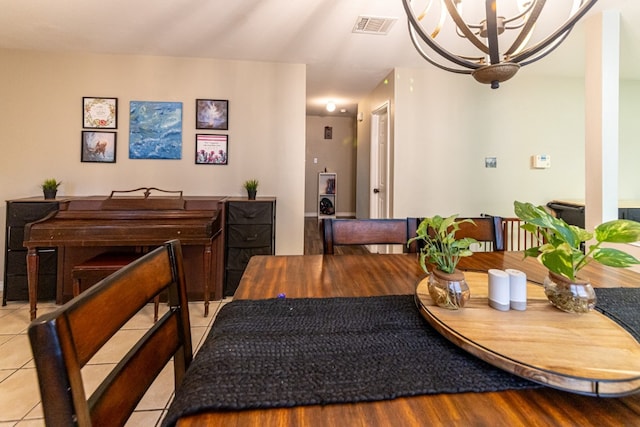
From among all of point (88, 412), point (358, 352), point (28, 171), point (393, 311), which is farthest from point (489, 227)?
point (28, 171)

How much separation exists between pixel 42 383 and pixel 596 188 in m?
3.04

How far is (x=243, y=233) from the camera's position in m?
2.80

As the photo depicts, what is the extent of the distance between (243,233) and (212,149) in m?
1.03

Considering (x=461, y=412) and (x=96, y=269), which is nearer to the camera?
(x=461, y=412)

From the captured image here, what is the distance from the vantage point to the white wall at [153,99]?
297 cm

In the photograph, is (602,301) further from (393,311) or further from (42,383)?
(42,383)

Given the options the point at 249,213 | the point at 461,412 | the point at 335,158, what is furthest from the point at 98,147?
the point at 335,158

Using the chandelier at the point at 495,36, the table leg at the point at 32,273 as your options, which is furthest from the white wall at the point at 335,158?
the chandelier at the point at 495,36

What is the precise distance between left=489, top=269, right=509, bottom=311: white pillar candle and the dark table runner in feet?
0.60

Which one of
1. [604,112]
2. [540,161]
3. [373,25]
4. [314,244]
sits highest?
[373,25]

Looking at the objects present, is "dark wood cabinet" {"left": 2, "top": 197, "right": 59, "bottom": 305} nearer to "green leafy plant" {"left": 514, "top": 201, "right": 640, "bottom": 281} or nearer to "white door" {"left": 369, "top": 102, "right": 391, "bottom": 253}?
"green leafy plant" {"left": 514, "top": 201, "right": 640, "bottom": 281}

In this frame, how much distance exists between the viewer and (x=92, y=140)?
3.05 m

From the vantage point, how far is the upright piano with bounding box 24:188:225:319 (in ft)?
7.36

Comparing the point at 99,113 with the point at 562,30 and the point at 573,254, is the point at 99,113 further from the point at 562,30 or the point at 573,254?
the point at 573,254
